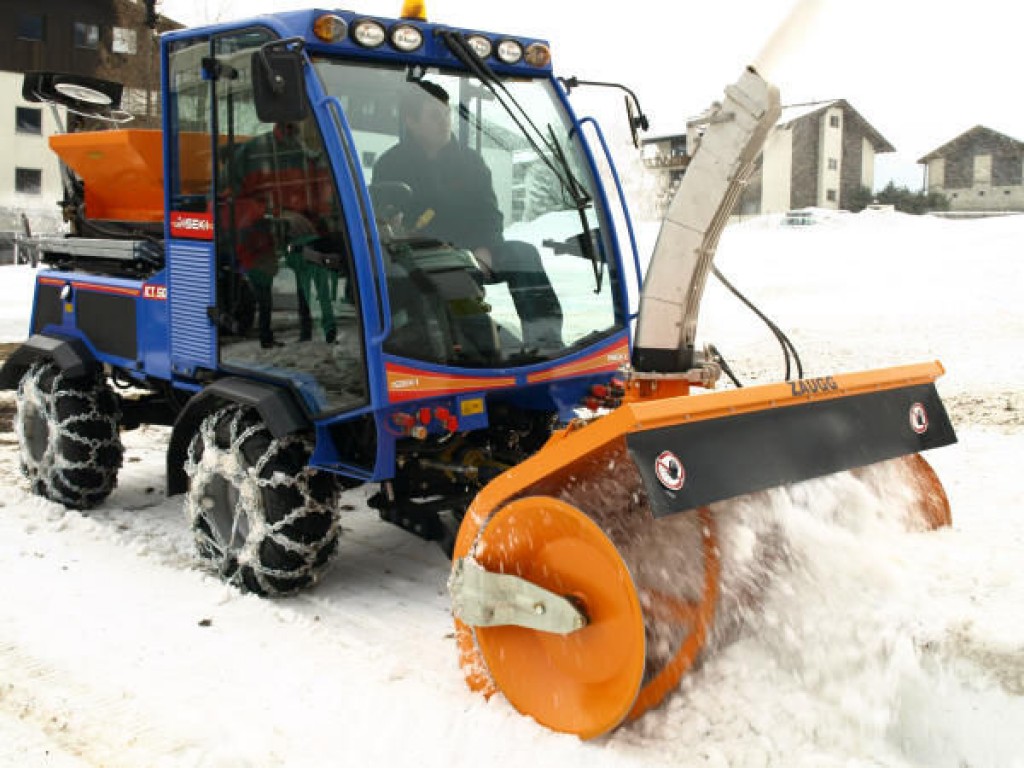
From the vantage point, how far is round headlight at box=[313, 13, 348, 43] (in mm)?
3969

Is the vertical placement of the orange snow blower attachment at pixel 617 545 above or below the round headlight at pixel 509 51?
below

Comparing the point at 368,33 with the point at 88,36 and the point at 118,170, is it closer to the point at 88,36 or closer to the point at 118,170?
the point at 118,170

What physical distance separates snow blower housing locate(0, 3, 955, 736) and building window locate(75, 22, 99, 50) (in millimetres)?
33617

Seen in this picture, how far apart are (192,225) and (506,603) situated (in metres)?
2.49

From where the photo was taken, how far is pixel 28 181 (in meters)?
35.2

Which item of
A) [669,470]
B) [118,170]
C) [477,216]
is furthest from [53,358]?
[669,470]

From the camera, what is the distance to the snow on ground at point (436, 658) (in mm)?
3012

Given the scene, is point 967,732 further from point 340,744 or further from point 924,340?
point 924,340

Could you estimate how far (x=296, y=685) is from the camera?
11.9 ft

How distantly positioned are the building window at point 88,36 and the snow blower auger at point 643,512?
35.8m

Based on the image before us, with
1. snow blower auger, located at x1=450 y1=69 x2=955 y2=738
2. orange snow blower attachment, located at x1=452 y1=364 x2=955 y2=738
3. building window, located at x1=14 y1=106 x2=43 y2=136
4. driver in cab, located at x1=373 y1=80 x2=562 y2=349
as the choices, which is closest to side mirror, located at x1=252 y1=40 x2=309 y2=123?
driver in cab, located at x1=373 y1=80 x2=562 y2=349

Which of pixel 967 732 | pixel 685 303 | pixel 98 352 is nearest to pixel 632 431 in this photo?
pixel 685 303

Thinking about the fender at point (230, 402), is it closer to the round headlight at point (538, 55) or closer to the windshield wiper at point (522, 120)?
the windshield wiper at point (522, 120)

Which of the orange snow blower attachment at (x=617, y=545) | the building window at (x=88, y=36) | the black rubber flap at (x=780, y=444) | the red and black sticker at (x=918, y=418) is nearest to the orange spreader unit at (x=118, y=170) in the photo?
the orange snow blower attachment at (x=617, y=545)
